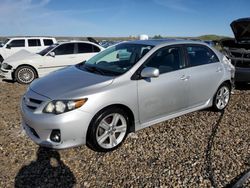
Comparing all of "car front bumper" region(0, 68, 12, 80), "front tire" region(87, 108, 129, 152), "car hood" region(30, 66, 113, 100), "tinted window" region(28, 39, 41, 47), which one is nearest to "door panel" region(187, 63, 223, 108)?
"front tire" region(87, 108, 129, 152)

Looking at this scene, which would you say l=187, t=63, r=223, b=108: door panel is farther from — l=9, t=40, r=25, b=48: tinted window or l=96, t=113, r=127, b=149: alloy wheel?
l=9, t=40, r=25, b=48: tinted window

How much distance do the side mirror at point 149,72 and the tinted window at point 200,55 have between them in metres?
1.17

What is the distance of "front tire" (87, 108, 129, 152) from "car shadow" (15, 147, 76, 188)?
528 millimetres

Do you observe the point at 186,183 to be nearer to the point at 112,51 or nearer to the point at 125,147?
the point at 125,147

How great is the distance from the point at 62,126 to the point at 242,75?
5608 mm

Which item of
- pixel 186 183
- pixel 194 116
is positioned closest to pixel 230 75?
pixel 194 116

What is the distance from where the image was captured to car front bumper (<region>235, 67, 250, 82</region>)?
7430 mm

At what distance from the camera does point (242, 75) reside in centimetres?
750

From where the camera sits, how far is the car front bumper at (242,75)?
743cm

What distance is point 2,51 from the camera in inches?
619

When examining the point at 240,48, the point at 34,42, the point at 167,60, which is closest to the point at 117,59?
the point at 167,60

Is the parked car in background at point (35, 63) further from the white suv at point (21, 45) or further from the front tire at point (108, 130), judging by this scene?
the front tire at point (108, 130)

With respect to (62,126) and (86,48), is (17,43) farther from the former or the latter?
(62,126)

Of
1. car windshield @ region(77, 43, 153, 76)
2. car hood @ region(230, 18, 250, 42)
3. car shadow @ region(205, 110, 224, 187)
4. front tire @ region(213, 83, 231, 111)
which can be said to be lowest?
car shadow @ region(205, 110, 224, 187)
